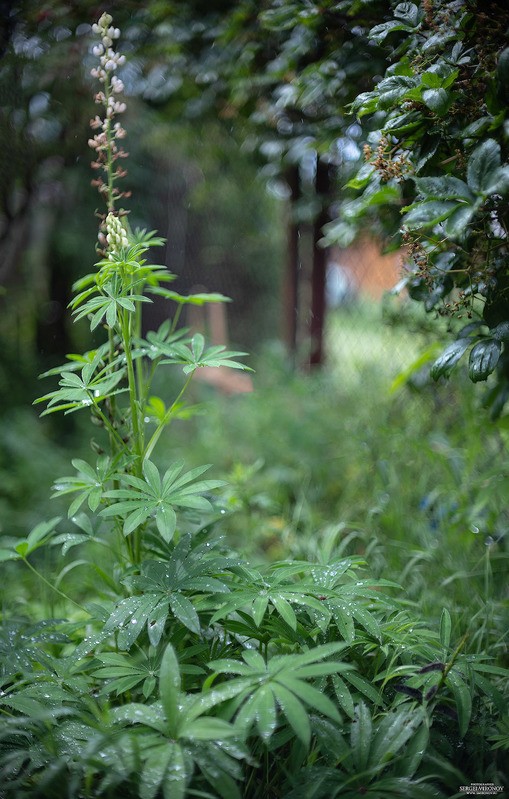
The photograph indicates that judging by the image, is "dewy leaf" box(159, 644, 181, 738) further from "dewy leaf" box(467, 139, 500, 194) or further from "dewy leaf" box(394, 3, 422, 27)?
"dewy leaf" box(394, 3, 422, 27)

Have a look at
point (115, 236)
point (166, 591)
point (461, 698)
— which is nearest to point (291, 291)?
point (115, 236)

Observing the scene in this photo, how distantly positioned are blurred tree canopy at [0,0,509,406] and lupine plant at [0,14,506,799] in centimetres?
55

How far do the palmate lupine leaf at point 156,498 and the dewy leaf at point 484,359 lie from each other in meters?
0.58

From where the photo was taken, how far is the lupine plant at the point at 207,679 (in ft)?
3.09

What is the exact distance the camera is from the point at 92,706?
1073 mm

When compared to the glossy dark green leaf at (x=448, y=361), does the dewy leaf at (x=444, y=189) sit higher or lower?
higher

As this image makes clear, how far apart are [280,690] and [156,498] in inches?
17.4

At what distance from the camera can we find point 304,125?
92.0 inches

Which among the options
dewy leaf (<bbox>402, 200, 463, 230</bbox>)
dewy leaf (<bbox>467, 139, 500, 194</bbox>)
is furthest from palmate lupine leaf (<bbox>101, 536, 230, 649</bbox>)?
dewy leaf (<bbox>467, 139, 500, 194</bbox>)

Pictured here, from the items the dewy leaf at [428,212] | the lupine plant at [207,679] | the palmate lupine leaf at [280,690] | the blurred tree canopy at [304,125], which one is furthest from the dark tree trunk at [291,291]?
the palmate lupine leaf at [280,690]

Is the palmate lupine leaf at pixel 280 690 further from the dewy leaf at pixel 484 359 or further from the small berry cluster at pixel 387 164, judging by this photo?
the small berry cluster at pixel 387 164

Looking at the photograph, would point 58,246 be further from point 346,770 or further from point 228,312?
point 346,770

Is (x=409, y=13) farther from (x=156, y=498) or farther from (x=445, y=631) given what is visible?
(x=445, y=631)

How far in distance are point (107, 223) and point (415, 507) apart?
1.64 metres
